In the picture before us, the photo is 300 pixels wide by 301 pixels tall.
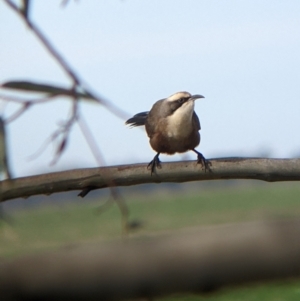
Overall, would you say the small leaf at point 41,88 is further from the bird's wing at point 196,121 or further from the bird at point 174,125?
the bird's wing at point 196,121

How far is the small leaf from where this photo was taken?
3.51ft

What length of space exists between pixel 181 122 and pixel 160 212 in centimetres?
3014

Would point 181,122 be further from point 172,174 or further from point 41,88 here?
point 41,88

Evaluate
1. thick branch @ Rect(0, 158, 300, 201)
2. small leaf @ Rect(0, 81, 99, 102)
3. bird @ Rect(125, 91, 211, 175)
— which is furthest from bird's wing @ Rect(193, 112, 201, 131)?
small leaf @ Rect(0, 81, 99, 102)

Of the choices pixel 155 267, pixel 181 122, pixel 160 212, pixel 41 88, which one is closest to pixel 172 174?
pixel 155 267

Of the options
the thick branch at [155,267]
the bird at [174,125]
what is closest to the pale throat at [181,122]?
the bird at [174,125]

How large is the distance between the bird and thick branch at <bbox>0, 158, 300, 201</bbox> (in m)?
1.76

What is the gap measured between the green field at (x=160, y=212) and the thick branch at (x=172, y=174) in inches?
744

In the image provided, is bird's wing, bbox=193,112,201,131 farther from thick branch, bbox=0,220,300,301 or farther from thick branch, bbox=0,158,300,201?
thick branch, bbox=0,220,300,301

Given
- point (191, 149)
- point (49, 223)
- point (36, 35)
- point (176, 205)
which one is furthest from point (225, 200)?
point (36, 35)

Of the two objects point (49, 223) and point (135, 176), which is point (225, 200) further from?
point (135, 176)

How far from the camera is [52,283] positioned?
1.41m

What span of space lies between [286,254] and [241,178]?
0.85 feet

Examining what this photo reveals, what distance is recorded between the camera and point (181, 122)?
3615 millimetres
